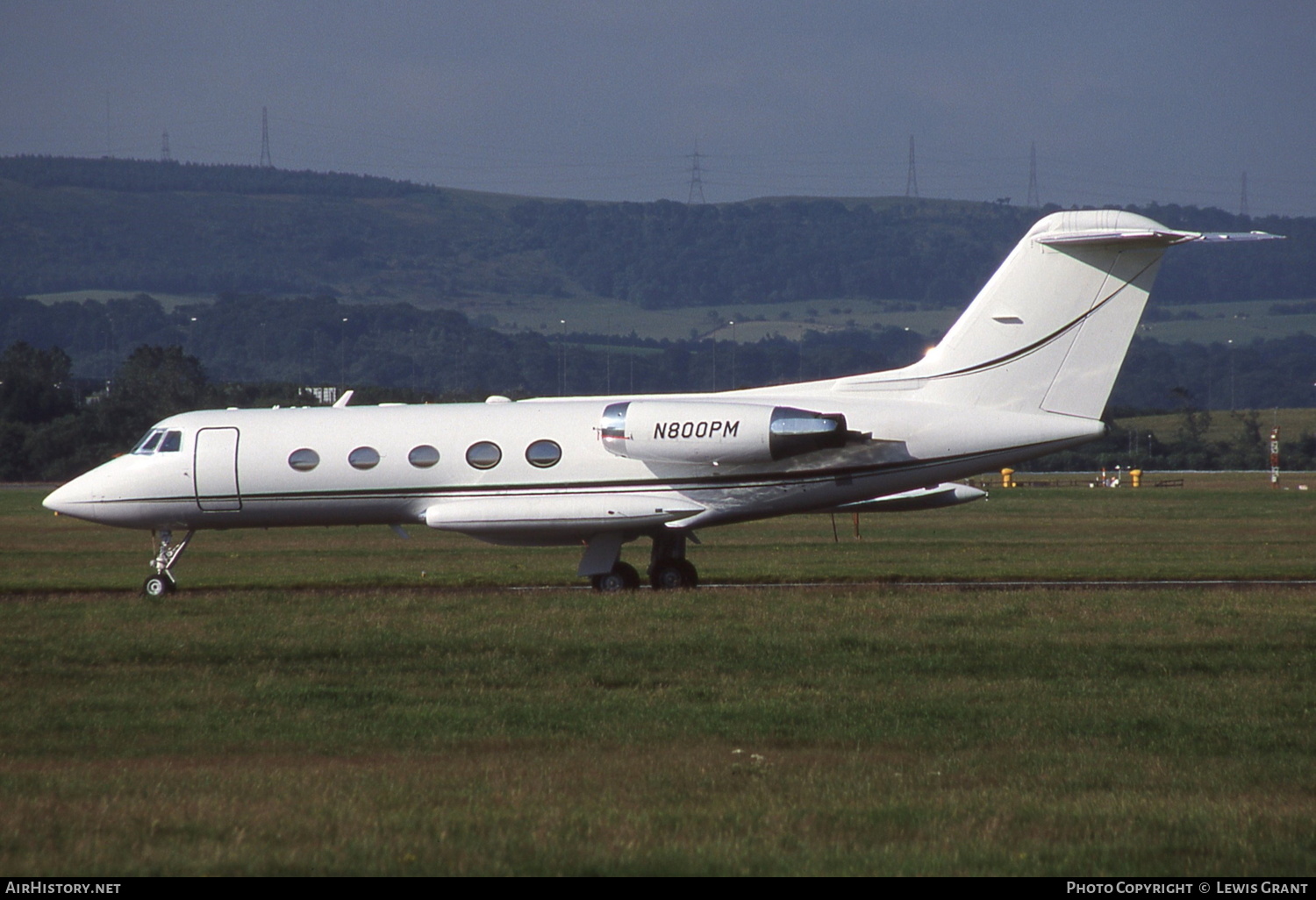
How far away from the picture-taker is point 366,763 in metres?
11.3

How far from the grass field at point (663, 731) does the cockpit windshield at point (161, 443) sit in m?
2.47

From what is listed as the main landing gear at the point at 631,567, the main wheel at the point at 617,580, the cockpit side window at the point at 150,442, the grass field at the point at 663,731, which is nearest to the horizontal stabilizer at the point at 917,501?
the grass field at the point at 663,731

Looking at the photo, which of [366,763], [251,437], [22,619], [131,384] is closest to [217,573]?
[251,437]

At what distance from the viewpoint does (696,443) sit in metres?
22.4

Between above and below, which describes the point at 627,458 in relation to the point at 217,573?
above

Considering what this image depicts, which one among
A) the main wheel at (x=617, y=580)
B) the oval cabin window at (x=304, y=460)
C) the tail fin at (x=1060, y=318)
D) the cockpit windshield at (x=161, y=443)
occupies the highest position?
the tail fin at (x=1060, y=318)

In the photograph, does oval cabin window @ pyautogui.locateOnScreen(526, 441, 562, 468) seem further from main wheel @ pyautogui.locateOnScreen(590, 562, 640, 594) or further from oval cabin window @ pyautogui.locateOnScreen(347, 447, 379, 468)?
oval cabin window @ pyautogui.locateOnScreen(347, 447, 379, 468)

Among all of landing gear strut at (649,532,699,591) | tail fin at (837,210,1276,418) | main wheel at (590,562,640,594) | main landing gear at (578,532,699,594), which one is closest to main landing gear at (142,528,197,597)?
main landing gear at (578,532,699,594)

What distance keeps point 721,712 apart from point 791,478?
9978 millimetres

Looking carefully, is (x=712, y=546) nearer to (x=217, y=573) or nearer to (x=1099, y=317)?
(x=217, y=573)

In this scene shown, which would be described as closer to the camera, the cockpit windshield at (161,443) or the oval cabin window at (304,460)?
the oval cabin window at (304,460)

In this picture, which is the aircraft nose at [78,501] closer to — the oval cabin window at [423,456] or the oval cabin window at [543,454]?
the oval cabin window at [423,456]

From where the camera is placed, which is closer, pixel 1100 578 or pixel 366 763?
pixel 366 763

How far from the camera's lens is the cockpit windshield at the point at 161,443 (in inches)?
981
